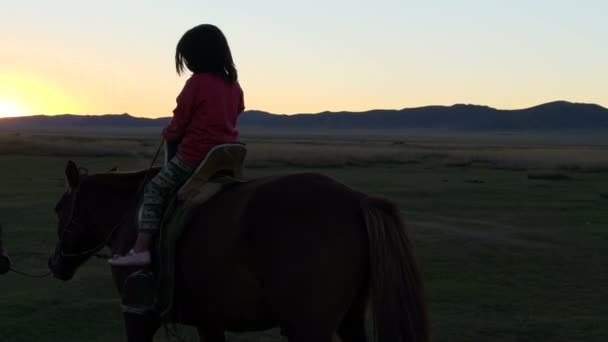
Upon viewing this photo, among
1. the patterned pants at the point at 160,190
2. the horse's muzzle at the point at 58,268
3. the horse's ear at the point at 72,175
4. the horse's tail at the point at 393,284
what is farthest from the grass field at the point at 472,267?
the horse's tail at the point at 393,284

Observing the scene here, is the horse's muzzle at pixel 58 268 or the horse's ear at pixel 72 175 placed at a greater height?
the horse's ear at pixel 72 175

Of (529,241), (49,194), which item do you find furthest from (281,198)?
(49,194)

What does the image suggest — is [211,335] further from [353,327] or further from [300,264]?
[300,264]

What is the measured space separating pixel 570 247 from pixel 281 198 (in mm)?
10394

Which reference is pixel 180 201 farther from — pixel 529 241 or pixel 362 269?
pixel 529 241

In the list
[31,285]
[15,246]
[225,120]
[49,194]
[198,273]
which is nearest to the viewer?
[198,273]

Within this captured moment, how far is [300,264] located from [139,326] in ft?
4.29

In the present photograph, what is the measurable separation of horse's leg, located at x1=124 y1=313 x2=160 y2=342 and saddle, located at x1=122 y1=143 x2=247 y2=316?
0.09 meters

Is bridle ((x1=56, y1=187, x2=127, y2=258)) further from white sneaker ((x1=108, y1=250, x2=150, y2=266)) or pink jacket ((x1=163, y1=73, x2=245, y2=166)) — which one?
pink jacket ((x1=163, y1=73, x2=245, y2=166))

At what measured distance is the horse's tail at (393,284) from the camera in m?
3.59

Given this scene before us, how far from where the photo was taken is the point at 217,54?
439cm

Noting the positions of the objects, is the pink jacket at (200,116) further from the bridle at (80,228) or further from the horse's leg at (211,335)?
the horse's leg at (211,335)

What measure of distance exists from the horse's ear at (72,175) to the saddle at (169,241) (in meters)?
1.02

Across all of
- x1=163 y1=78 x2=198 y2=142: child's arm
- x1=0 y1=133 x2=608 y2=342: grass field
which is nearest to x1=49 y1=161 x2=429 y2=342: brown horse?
x1=163 y1=78 x2=198 y2=142: child's arm
